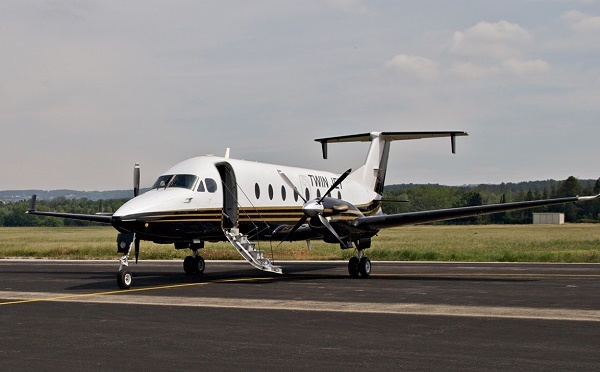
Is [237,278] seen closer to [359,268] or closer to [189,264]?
[189,264]

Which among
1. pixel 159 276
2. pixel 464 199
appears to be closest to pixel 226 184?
pixel 159 276

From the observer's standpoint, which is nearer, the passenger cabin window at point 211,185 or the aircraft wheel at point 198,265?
the passenger cabin window at point 211,185

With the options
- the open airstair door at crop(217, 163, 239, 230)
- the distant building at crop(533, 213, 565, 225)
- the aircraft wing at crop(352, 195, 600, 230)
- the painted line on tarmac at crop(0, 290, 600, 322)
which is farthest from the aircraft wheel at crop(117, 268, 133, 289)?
the distant building at crop(533, 213, 565, 225)

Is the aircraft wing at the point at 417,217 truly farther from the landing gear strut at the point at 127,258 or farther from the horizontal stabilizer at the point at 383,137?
the landing gear strut at the point at 127,258

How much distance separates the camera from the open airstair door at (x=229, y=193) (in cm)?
2673

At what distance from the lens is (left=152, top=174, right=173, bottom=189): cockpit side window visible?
25.2 meters

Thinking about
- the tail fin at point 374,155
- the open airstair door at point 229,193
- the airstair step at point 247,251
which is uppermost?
the tail fin at point 374,155

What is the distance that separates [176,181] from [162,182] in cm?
49

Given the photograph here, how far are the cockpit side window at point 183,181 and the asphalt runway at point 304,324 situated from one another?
10.8 ft

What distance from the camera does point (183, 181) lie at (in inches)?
995

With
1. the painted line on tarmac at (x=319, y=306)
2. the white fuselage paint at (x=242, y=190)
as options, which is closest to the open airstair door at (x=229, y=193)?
the white fuselage paint at (x=242, y=190)

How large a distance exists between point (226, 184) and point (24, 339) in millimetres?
14395

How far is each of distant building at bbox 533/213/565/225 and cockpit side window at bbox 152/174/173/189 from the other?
159 meters

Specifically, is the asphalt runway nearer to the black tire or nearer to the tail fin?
the black tire
